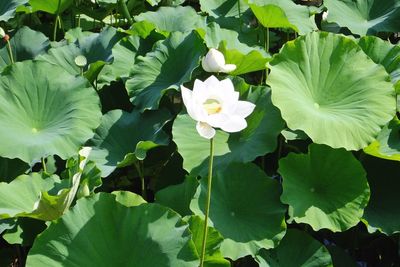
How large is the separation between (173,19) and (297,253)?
1222mm

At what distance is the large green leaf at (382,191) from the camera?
1.99 metres

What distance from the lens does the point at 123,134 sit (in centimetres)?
219

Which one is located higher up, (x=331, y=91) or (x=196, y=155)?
(x=331, y=91)

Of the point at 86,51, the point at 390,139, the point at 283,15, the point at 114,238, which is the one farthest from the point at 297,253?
the point at 86,51

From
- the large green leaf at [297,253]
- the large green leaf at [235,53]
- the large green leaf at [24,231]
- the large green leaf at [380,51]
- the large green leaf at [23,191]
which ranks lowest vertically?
the large green leaf at [297,253]

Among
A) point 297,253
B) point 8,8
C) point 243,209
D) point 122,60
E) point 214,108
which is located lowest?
point 297,253

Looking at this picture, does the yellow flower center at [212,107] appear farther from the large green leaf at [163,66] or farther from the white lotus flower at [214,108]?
the large green leaf at [163,66]

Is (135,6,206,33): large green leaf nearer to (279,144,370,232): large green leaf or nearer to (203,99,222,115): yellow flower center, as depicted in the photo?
(279,144,370,232): large green leaf

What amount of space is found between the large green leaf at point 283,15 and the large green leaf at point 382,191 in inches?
25.6

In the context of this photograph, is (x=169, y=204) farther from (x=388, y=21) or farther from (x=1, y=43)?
(x=388, y=21)

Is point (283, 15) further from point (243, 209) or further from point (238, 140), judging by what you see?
point (243, 209)

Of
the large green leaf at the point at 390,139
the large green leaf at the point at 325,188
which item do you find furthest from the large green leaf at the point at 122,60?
the large green leaf at the point at 390,139

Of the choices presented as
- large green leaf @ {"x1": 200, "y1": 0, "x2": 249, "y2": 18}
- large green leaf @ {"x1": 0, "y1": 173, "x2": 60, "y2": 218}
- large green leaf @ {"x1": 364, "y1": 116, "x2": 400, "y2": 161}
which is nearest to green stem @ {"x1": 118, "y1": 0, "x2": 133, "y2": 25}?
large green leaf @ {"x1": 200, "y1": 0, "x2": 249, "y2": 18}

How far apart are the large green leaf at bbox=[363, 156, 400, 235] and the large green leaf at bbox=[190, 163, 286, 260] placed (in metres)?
0.32
